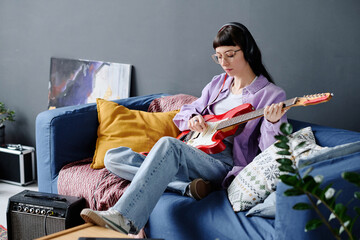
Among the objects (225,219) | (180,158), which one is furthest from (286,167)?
(180,158)

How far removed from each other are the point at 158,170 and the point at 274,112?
548 mm

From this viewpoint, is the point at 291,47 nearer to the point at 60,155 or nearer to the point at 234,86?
the point at 234,86

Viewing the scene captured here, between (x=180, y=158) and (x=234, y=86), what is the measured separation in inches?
23.4

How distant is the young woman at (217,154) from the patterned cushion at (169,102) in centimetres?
22

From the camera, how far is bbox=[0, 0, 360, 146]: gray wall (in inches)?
87.3

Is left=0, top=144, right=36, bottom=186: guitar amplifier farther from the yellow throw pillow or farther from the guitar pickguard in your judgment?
the guitar pickguard

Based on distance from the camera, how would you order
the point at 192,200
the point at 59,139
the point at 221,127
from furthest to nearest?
1. the point at 59,139
2. the point at 221,127
3. the point at 192,200

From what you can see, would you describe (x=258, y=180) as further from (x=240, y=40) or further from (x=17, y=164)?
(x=17, y=164)

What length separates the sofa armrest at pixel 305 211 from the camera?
130 centimetres

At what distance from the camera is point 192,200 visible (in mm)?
1781

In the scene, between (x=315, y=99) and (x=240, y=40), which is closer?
(x=315, y=99)

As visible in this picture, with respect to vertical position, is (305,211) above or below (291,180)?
below

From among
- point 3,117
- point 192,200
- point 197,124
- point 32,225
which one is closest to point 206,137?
point 197,124

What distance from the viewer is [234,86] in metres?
2.19
